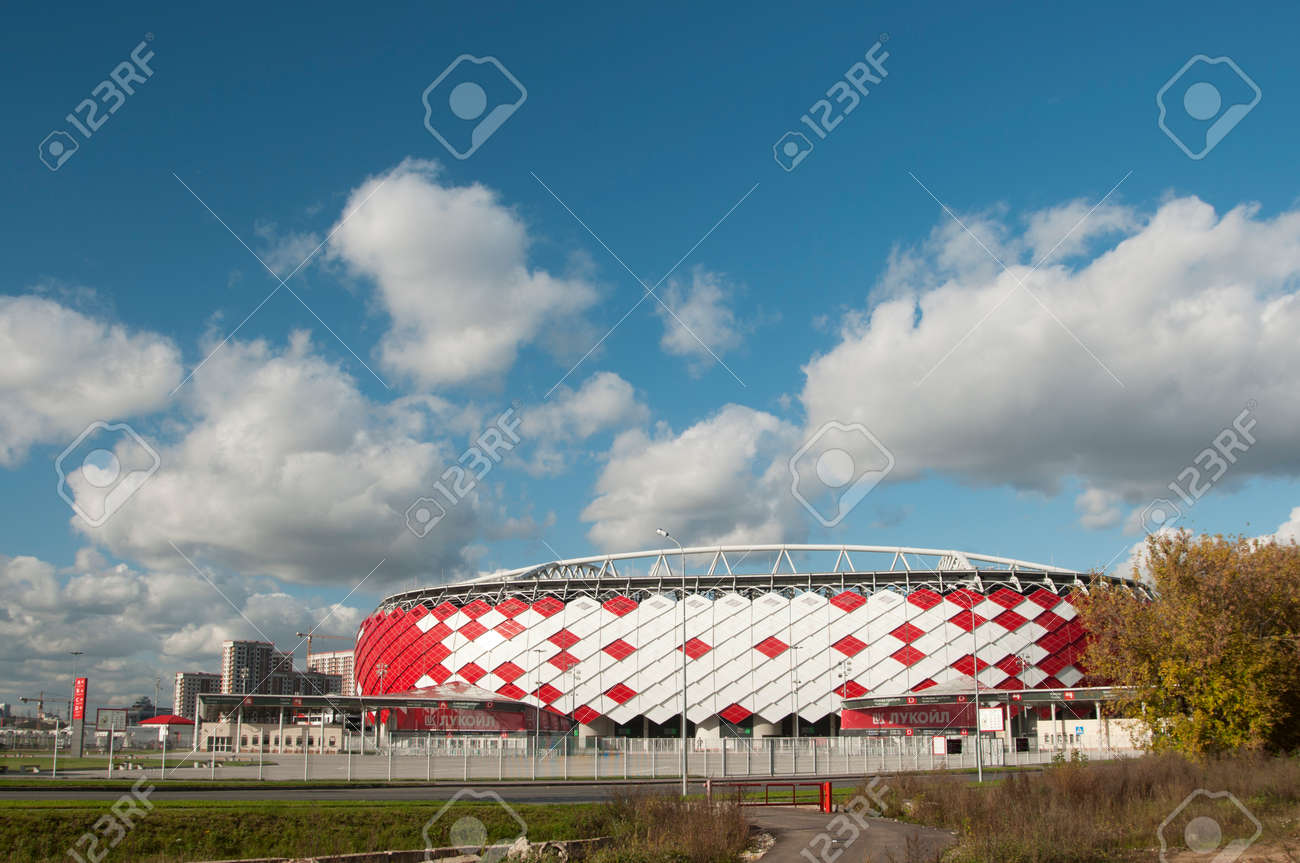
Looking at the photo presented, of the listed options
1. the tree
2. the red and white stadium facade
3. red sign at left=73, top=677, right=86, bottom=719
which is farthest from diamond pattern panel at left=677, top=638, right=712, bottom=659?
the tree

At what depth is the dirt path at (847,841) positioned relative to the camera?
15961 millimetres

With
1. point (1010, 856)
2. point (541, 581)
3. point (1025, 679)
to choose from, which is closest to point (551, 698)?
Answer: point (541, 581)

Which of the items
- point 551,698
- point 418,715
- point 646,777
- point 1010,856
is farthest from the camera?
point 551,698

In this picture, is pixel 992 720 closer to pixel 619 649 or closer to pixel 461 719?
pixel 461 719

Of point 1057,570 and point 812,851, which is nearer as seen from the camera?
point 812,851

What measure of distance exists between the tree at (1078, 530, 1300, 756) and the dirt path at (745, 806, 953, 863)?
1506 centimetres

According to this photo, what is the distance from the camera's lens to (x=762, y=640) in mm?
89938

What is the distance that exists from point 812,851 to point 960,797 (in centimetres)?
557

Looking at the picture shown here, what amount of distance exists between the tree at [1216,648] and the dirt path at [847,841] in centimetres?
1506

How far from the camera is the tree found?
101ft

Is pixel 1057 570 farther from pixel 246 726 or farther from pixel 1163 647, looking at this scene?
pixel 246 726

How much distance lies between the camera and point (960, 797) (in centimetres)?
2108
